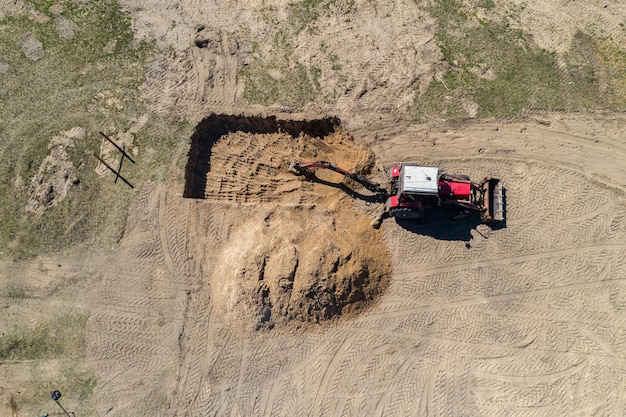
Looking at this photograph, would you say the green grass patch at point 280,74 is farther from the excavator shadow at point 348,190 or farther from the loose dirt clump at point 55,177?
the loose dirt clump at point 55,177

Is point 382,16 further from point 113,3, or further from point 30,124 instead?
point 30,124

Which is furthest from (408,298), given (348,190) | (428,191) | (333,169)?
(333,169)

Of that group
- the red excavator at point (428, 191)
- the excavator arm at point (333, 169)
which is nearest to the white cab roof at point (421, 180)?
the red excavator at point (428, 191)

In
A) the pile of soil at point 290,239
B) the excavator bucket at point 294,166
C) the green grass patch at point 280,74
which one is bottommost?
the pile of soil at point 290,239

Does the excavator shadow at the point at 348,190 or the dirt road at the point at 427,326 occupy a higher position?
the excavator shadow at the point at 348,190

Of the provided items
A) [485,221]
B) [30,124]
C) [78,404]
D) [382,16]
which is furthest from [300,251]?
[30,124]

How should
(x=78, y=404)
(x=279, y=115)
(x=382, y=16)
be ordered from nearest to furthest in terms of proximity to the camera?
(x=78, y=404)
(x=279, y=115)
(x=382, y=16)
